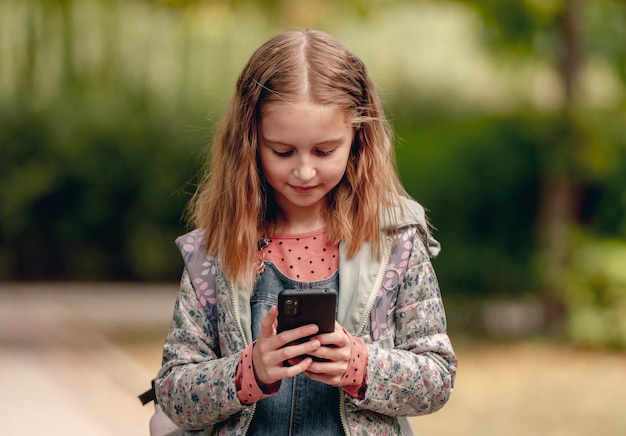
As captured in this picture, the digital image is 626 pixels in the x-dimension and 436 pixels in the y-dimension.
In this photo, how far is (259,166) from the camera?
237 centimetres

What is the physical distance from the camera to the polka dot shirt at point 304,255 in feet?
7.61

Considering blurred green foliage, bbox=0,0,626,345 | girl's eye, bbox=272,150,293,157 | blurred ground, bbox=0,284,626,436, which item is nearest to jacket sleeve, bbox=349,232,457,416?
girl's eye, bbox=272,150,293,157

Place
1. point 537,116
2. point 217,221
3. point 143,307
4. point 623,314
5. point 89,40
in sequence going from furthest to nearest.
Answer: point 143,307 → point 89,40 → point 537,116 → point 623,314 → point 217,221

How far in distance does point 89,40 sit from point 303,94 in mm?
8001

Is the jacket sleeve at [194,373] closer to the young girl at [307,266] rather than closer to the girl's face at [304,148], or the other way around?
the young girl at [307,266]

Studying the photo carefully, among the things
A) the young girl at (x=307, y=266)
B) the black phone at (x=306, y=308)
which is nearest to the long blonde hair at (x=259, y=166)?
the young girl at (x=307, y=266)

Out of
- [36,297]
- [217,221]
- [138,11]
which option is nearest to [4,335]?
[36,297]

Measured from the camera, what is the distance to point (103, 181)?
427 inches

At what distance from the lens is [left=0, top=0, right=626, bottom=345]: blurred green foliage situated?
8695 millimetres

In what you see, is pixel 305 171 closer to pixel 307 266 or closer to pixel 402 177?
pixel 307 266

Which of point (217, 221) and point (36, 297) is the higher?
point (217, 221)

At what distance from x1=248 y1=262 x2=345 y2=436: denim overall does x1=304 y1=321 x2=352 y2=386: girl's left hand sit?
0.15 m

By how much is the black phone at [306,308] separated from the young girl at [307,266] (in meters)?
0.06

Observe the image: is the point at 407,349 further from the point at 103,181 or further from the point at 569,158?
the point at 103,181
